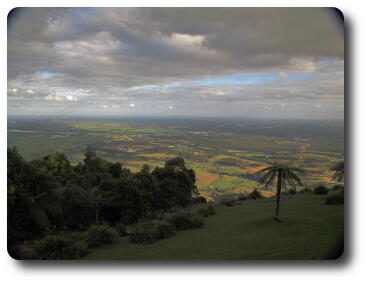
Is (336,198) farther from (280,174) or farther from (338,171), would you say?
(280,174)

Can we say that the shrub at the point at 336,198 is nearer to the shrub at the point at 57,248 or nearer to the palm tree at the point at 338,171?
the palm tree at the point at 338,171

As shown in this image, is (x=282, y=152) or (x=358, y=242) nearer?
(x=358, y=242)

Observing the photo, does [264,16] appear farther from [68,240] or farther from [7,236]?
[7,236]

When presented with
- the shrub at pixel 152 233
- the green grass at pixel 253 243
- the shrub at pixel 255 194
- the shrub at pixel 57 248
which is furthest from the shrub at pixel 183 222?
the shrub at pixel 57 248

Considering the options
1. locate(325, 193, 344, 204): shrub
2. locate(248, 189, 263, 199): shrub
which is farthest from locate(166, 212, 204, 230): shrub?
locate(325, 193, 344, 204): shrub

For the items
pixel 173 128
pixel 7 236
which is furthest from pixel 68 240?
pixel 173 128

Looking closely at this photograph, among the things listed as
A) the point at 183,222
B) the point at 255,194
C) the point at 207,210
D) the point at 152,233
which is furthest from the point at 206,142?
the point at 255,194
